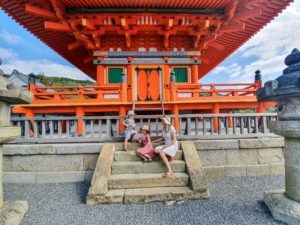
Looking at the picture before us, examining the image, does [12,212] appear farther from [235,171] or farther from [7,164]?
[235,171]

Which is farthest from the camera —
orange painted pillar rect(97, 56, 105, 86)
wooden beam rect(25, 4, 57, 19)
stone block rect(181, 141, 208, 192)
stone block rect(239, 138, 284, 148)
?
orange painted pillar rect(97, 56, 105, 86)

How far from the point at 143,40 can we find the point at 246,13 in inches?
164

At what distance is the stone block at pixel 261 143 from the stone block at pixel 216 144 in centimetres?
20

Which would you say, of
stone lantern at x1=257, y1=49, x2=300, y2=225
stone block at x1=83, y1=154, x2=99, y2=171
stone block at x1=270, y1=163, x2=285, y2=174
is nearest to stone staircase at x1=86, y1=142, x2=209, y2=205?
stone block at x1=83, y1=154, x2=99, y2=171

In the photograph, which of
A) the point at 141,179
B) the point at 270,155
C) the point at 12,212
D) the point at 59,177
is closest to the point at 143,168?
the point at 141,179

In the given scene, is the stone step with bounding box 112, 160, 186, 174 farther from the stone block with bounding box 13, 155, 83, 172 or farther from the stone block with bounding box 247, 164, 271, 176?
the stone block with bounding box 247, 164, 271, 176

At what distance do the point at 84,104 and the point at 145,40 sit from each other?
13.0 feet

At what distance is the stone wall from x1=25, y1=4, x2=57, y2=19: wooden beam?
14.8 ft

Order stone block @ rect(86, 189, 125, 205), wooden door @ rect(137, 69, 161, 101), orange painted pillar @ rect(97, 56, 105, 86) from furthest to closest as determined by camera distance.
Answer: wooden door @ rect(137, 69, 161, 101)
orange painted pillar @ rect(97, 56, 105, 86)
stone block @ rect(86, 189, 125, 205)

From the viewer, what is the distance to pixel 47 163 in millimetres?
4863

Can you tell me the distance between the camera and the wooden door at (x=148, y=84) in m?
8.21

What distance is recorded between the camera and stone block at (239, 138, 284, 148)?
4.95 m

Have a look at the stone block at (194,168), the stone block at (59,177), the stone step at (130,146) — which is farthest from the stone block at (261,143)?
the stone block at (59,177)

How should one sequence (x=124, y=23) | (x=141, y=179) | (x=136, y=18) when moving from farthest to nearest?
(x=136, y=18), (x=124, y=23), (x=141, y=179)
